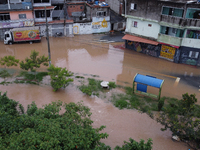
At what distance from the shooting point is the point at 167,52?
22.0 meters

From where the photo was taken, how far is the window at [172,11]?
65.1 feet

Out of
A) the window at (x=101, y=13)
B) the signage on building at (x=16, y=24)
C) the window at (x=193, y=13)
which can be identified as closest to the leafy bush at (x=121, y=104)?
the window at (x=193, y=13)

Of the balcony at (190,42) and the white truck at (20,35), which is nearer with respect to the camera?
the balcony at (190,42)

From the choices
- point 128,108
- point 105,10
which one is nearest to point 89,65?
point 128,108

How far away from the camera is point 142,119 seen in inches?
523

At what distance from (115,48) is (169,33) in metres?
7.03

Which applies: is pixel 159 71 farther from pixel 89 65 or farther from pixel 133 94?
pixel 89 65

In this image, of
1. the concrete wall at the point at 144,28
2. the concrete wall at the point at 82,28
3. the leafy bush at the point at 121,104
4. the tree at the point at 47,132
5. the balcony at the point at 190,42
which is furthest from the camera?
the concrete wall at the point at 82,28

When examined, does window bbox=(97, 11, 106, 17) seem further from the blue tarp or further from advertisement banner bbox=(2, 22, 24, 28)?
the blue tarp

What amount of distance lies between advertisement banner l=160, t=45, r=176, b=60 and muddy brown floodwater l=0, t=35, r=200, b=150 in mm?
750

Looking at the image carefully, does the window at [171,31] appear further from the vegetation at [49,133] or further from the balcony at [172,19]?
the vegetation at [49,133]

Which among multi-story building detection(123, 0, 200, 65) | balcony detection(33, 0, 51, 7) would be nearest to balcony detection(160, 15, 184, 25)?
multi-story building detection(123, 0, 200, 65)

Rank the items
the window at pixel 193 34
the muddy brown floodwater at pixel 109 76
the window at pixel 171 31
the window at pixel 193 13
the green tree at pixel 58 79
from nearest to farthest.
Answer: the muddy brown floodwater at pixel 109 76 < the green tree at pixel 58 79 < the window at pixel 193 13 < the window at pixel 193 34 < the window at pixel 171 31

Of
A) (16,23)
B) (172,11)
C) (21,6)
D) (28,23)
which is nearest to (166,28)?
(172,11)
